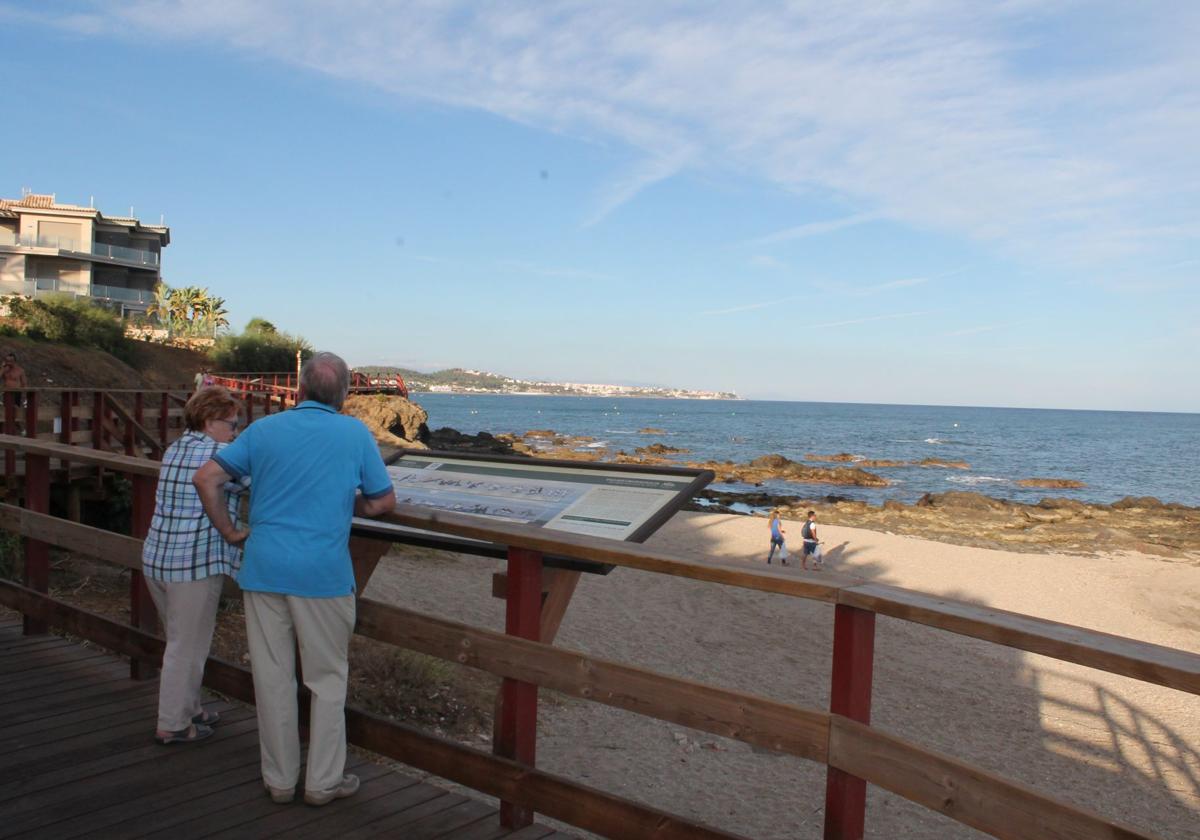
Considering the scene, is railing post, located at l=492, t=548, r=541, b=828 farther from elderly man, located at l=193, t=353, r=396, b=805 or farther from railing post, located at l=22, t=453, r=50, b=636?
railing post, located at l=22, t=453, r=50, b=636

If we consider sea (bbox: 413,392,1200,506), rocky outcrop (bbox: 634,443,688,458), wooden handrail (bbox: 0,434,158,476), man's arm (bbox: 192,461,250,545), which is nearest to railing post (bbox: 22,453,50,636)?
wooden handrail (bbox: 0,434,158,476)

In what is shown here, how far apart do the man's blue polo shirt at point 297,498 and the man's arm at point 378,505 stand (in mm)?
104

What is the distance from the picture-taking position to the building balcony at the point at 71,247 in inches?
1992

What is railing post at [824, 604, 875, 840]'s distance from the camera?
2660mm

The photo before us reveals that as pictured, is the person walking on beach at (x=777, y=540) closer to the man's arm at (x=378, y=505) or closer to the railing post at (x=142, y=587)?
the railing post at (x=142, y=587)

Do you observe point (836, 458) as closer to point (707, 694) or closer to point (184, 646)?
point (184, 646)

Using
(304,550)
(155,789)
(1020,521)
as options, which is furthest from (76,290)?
(304,550)

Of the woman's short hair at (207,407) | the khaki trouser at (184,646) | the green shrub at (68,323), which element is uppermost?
the green shrub at (68,323)

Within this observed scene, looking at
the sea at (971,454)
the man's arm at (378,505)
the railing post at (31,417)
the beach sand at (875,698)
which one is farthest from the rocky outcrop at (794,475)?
the man's arm at (378,505)

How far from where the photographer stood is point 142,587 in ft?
16.0

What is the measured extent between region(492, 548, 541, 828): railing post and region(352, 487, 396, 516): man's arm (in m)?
0.50

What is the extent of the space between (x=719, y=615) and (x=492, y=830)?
1182 centimetres

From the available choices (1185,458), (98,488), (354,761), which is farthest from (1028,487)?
(354,761)

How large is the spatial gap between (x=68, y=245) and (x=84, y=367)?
2405 cm
